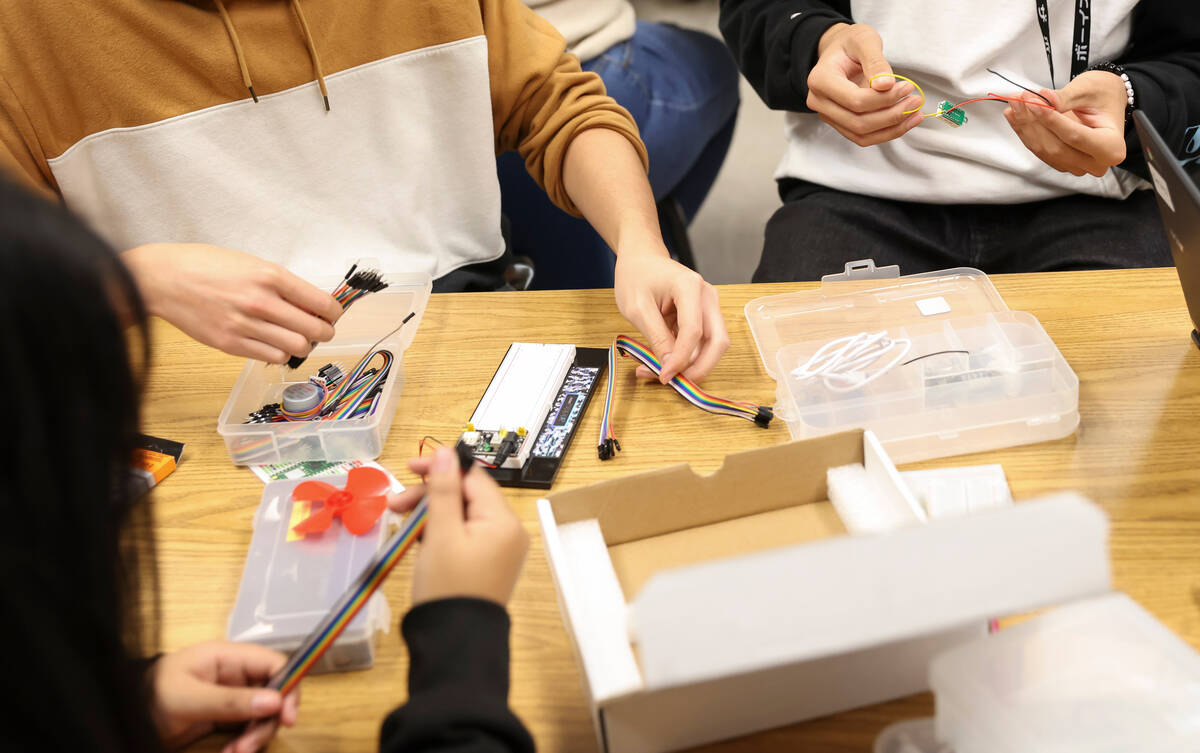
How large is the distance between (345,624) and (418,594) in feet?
0.19

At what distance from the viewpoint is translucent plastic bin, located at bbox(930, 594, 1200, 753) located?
0.46 meters

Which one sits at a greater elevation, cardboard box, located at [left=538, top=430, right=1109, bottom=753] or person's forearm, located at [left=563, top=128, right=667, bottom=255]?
cardboard box, located at [left=538, top=430, right=1109, bottom=753]

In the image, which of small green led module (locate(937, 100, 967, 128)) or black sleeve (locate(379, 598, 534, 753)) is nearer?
black sleeve (locate(379, 598, 534, 753))

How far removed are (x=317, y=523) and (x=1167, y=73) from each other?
112 centimetres

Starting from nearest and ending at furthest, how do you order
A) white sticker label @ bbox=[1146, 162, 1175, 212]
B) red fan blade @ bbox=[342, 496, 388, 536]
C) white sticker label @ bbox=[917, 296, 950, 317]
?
red fan blade @ bbox=[342, 496, 388, 536] → white sticker label @ bbox=[1146, 162, 1175, 212] → white sticker label @ bbox=[917, 296, 950, 317]

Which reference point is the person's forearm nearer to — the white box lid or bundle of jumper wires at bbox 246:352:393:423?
bundle of jumper wires at bbox 246:352:393:423

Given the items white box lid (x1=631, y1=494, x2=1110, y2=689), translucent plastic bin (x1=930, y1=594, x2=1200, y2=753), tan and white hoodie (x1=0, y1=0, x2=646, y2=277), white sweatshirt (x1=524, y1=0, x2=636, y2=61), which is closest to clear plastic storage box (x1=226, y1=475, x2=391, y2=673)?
white box lid (x1=631, y1=494, x2=1110, y2=689)

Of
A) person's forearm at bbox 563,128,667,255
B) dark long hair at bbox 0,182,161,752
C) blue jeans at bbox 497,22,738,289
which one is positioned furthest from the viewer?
blue jeans at bbox 497,22,738,289

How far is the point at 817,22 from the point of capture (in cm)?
121

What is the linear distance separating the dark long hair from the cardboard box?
0.26m

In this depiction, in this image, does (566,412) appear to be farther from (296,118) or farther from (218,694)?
(296,118)

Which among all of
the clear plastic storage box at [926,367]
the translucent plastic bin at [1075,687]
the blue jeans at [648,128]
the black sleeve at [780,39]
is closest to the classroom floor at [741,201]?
the blue jeans at [648,128]

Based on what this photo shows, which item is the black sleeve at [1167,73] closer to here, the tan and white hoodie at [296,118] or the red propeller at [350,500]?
the tan and white hoodie at [296,118]

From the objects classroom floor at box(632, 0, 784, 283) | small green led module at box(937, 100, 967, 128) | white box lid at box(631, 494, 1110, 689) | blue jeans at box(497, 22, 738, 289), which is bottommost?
classroom floor at box(632, 0, 784, 283)
